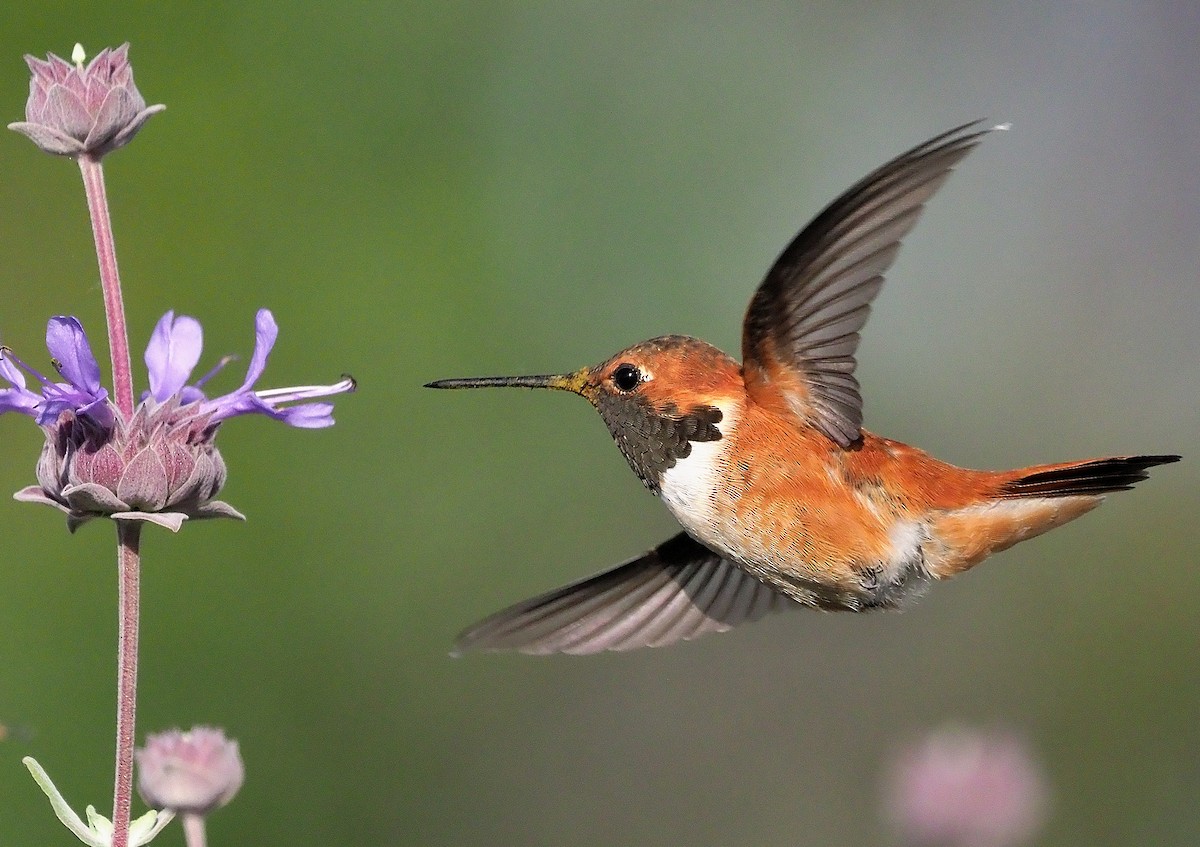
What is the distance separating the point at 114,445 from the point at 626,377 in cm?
120

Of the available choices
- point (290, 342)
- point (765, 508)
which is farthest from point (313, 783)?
point (765, 508)

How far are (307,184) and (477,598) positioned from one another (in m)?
2.31

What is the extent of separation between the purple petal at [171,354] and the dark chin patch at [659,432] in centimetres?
96

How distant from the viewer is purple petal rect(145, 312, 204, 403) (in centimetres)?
204

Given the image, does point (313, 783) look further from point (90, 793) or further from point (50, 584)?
point (50, 584)

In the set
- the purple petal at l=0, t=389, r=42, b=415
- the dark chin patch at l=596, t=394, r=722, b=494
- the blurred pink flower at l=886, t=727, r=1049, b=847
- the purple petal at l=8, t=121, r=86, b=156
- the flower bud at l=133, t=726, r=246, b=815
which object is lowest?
the blurred pink flower at l=886, t=727, r=1049, b=847

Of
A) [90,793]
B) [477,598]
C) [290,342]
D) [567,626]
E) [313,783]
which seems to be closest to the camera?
[567,626]

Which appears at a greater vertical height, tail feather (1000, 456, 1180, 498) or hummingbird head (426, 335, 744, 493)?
hummingbird head (426, 335, 744, 493)

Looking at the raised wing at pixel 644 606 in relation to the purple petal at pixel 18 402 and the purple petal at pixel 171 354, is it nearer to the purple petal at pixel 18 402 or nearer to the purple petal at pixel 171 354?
the purple petal at pixel 171 354

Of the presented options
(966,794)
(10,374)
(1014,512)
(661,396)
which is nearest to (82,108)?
(10,374)

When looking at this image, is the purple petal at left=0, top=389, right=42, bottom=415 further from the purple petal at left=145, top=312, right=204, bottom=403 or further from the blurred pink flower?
the blurred pink flower

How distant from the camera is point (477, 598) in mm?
6898

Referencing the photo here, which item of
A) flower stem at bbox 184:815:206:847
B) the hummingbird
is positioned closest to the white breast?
the hummingbird

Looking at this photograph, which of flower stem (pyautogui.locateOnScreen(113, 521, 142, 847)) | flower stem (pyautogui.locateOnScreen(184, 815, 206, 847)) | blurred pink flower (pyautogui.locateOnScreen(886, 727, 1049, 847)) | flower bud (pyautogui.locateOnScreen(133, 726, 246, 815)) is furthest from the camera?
blurred pink flower (pyautogui.locateOnScreen(886, 727, 1049, 847))
